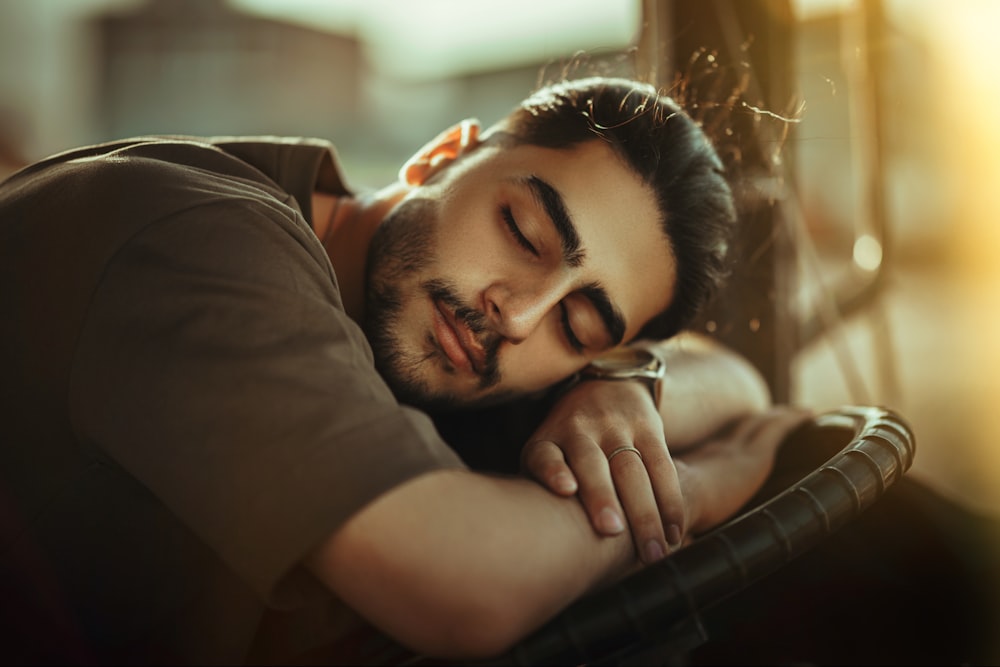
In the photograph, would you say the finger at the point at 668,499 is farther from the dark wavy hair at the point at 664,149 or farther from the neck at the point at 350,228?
the neck at the point at 350,228

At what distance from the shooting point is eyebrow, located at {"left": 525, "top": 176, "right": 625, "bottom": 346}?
44.0 inches

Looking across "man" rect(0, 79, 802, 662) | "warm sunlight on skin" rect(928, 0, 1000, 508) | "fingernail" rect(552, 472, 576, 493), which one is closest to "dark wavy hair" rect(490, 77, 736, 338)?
"man" rect(0, 79, 802, 662)

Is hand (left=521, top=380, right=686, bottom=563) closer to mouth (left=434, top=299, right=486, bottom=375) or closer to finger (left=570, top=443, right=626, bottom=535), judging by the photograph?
finger (left=570, top=443, right=626, bottom=535)

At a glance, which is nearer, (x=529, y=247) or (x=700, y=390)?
(x=529, y=247)

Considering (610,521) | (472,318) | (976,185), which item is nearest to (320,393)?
(610,521)

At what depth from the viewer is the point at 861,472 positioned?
0.90 meters

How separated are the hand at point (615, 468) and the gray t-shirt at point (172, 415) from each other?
0.19 m

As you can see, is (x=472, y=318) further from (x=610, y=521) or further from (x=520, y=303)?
(x=610, y=521)

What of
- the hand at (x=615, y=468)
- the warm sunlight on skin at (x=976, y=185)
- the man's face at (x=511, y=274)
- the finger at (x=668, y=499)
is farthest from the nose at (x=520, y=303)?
the warm sunlight on skin at (x=976, y=185)

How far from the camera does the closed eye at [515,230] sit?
1.13 meters

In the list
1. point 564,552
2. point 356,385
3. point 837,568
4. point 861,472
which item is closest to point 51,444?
point 356,385

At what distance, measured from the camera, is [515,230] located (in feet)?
3.76

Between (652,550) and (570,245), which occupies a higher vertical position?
(570,245)

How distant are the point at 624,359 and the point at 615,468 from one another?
1.53 feet
